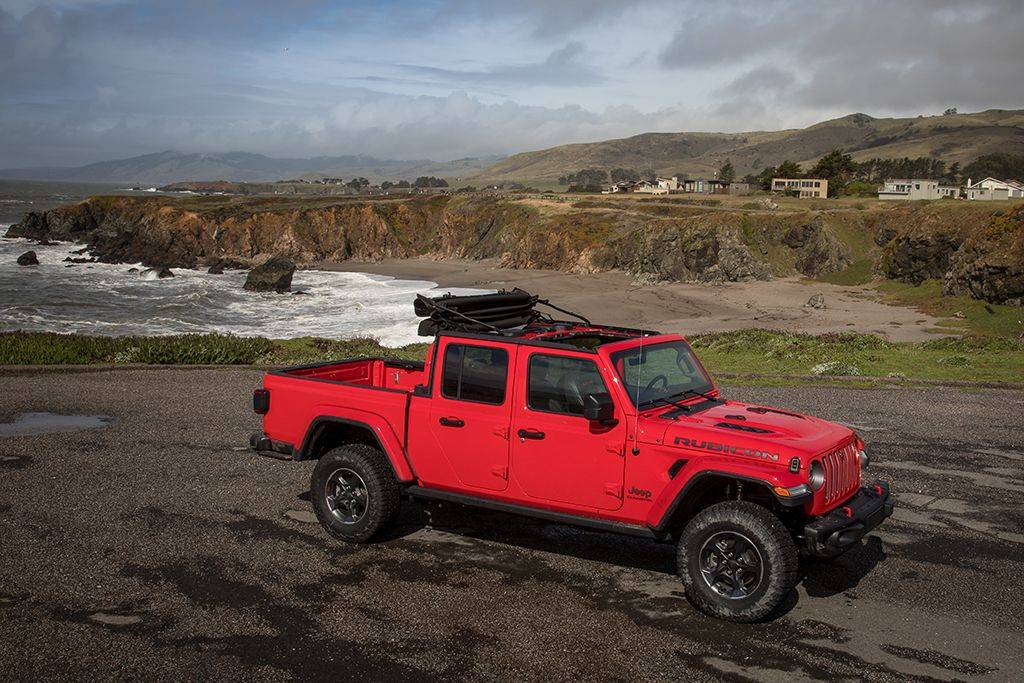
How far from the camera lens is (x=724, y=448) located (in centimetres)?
684

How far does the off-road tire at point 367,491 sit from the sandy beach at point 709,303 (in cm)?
2759

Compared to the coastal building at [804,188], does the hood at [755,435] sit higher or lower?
lower

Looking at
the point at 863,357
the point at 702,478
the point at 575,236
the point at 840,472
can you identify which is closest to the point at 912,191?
the point at 575,236

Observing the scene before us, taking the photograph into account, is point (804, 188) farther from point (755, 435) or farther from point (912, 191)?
point (755, 435)

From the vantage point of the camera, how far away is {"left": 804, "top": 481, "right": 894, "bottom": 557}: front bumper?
6.56m

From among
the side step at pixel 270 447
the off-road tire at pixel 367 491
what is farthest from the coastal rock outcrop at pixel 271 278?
the off-road tire at pixel 367 491

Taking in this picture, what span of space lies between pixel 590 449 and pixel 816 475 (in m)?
1.90

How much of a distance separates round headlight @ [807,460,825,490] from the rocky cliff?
119ft

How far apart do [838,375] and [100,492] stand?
1580 cm

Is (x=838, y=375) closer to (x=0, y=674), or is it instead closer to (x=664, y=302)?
(x=0, y=674)

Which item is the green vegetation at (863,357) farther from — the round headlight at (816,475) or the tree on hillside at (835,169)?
the tree on hillside at (835,169)

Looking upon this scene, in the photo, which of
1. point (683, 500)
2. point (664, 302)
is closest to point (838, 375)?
point (683, 500)

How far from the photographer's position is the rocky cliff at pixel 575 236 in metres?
48.8

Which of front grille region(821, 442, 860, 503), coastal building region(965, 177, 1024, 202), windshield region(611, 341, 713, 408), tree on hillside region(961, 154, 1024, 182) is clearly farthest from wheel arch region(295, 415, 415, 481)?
tree on hillside region(961, 154, 1024, 182)
